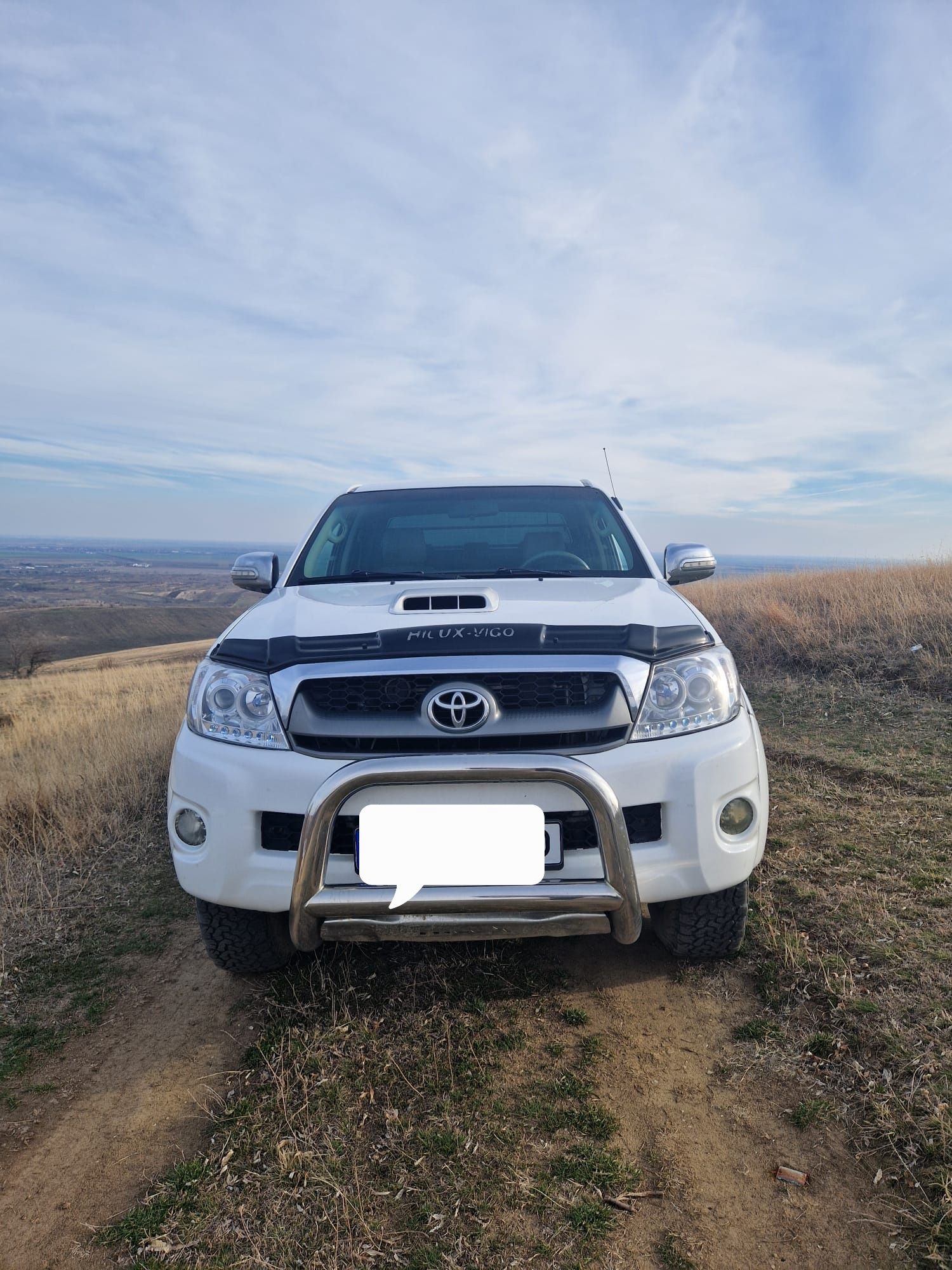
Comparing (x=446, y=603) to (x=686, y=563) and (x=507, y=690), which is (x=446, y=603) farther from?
(x=686, y=563)

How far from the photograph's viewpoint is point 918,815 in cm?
379

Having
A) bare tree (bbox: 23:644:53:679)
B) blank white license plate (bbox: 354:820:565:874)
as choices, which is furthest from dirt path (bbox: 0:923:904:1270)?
bare tree (bbox: 23:644:53:679)

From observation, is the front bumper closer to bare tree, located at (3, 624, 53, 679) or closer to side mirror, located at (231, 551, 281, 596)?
side mirror, located at (231, 551, 281, 596)

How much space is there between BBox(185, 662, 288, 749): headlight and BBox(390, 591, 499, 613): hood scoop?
→ 51 centimetres

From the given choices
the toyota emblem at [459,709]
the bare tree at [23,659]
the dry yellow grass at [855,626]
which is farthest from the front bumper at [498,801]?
the bare tree at [23,659]

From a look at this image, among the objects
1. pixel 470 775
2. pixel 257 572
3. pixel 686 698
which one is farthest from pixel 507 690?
pixel 257 572

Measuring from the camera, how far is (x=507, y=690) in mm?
2182

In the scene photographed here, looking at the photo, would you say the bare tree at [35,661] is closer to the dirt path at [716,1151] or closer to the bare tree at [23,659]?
the bare tree at [23,659]

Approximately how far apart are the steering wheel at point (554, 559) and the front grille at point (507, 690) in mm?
1227

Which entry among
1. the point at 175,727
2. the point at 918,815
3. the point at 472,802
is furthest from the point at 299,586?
the point at 175,727

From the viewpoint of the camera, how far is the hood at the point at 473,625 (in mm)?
2240

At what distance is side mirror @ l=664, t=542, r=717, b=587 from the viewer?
340 centimetres

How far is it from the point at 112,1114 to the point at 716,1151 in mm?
1594

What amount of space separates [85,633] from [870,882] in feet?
182
